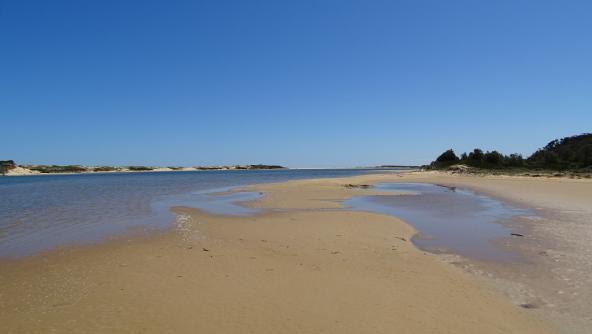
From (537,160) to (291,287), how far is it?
71.6 meters

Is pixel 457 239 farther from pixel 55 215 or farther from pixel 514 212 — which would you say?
pixel 55 215

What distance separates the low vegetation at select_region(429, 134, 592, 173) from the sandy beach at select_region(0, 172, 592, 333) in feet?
160

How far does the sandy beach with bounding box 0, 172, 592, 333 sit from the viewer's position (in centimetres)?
494

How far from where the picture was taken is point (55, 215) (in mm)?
16531

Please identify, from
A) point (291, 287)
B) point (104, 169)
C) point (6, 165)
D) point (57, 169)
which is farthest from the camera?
point (104, 169)

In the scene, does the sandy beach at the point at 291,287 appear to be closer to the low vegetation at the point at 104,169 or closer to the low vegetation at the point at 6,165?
the low vegetation at the point at 6,165

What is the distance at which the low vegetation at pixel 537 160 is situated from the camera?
174 feet

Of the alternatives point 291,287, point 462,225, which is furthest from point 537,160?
point 291,287

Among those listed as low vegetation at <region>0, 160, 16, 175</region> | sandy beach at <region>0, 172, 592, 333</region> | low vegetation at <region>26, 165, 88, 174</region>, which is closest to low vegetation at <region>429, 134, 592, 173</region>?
sandy beach at <region>0, 172, 592, 333</region>

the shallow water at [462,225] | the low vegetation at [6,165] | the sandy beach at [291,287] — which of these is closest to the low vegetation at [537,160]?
the shallow water at [462,225]

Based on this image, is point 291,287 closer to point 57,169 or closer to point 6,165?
point 6,165

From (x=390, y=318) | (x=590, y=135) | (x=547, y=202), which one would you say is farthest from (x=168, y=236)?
(x=590, y=135)

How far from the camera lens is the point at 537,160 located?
64812 millimetres

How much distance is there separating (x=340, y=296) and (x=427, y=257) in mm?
3483
